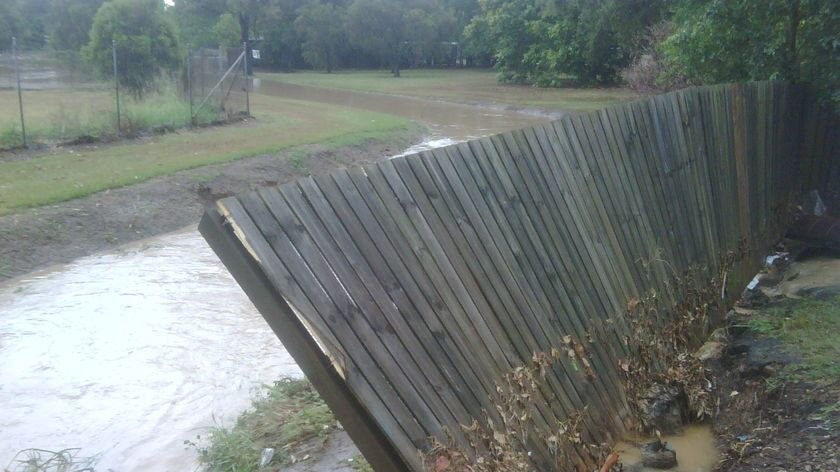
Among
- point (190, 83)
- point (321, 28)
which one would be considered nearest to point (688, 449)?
point (190, 83)

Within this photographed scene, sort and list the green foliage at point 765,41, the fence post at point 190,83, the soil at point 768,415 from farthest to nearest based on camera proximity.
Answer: the fence post at point 190,83 → the green foliage at point 765,41 → the soil at point 768,415

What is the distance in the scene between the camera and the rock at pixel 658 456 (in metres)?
4.98

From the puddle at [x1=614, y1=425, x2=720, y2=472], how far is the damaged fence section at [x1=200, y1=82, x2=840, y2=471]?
0.49ft

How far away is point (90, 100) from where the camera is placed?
19.1 meters

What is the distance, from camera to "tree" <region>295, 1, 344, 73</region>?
62.0 meters

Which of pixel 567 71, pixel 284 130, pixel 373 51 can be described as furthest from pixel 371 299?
pixel 373 51

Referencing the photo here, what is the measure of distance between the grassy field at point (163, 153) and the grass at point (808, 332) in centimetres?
956

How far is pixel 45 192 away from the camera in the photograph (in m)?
12.6

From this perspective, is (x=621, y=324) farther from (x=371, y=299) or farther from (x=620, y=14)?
(x=620, y=14)

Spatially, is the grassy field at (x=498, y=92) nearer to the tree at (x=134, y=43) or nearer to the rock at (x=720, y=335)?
the tree at (x=134, y=43)

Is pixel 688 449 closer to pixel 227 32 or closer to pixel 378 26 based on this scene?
pixel 227 32

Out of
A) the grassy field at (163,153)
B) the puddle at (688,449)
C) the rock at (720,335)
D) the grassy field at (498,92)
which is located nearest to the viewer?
the puddle at (688,449)

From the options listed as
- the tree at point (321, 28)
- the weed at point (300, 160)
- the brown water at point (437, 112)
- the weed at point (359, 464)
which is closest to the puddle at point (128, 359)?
the weed at point (359, 464)

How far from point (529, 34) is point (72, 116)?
32108 mm
